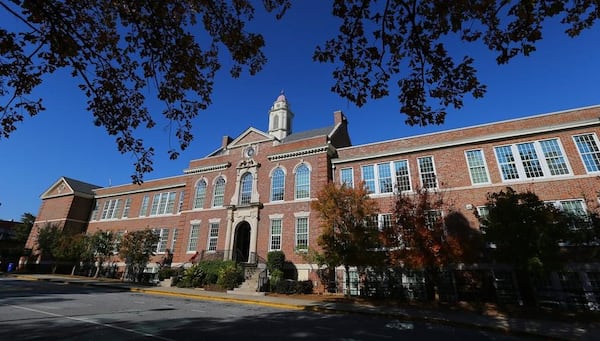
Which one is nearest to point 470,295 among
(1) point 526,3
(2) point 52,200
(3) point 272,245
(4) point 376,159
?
(4) point 376,159

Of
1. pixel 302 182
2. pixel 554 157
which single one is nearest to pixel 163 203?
pixel 302 182

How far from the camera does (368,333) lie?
8539 millimetres

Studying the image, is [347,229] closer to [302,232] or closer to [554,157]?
[302,232]

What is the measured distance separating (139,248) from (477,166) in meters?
27.7

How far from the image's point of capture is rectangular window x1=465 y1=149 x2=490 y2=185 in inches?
738

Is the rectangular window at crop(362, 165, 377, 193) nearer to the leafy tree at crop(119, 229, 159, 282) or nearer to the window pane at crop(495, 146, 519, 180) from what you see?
the window pane at crop(495, 146, 519, 180)

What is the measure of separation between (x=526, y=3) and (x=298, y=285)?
59.6 feet

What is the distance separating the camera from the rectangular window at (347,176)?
22.8 meters

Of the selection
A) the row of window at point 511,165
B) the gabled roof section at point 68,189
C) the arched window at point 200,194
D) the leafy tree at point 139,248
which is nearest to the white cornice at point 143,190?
the gabled roof section at point 68,189

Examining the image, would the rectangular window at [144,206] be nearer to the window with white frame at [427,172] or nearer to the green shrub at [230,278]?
the green shrub at [230,278]

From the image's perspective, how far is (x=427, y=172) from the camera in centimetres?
2039

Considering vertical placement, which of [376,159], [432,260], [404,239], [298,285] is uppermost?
[376,159]

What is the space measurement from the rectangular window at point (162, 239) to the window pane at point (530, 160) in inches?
1205

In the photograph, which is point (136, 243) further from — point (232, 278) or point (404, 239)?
point (404, 239)
